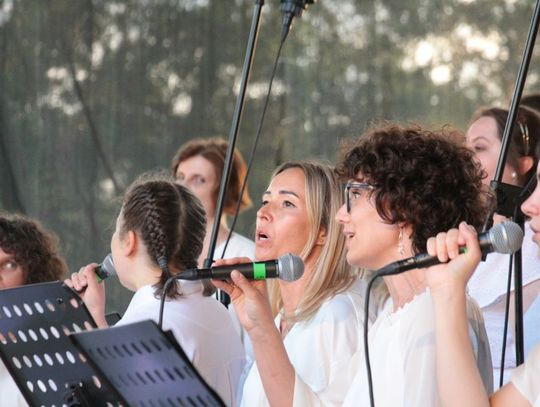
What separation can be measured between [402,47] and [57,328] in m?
3.66

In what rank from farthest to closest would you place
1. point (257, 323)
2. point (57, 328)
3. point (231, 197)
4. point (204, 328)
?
point (231, 197), point (204, 328), point (257, 323), point (57, 328)

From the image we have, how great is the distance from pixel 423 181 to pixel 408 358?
478mm

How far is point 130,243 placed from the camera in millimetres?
3379

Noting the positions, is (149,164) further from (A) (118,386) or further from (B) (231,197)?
Answer: (A) (118,386)

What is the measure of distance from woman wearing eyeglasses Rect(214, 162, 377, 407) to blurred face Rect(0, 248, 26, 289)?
996 mm

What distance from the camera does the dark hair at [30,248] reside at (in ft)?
13.7

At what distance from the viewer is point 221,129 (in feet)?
20.1

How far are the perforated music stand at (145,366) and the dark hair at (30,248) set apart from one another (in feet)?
6.52

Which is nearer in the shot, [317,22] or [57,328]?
[57,328]

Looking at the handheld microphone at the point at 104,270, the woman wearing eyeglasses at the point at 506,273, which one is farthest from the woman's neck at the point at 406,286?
the handheld microphone at the point at 104,270

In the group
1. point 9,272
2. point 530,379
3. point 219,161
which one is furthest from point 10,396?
point 219,161

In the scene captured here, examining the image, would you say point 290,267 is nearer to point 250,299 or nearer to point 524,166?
point 250,299

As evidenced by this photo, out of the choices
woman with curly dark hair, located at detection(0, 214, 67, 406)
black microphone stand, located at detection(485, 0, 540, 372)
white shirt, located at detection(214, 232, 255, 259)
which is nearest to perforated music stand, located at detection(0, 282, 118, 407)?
black microphone stand, located at detection(485, 0, 540, 372)

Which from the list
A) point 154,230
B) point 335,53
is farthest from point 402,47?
point 154,230
